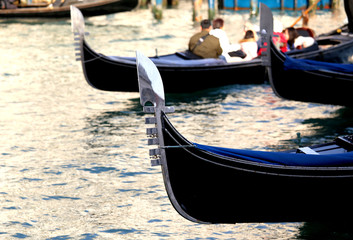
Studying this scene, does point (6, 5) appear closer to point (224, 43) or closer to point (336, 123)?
point (224, 43)

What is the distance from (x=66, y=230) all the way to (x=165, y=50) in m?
9.06

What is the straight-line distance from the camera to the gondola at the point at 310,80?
293 inches

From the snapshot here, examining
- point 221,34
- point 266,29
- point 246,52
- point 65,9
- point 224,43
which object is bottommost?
point 65,9

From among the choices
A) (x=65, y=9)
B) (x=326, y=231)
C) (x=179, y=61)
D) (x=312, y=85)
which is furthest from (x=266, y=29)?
(x=65, y=9)

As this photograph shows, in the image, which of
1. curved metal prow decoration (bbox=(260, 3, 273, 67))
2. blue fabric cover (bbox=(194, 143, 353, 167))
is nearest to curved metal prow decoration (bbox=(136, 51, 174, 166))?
blue fabric cover (bbox=(194, 143, 353, 167))

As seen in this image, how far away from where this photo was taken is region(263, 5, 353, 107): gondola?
7445 mm

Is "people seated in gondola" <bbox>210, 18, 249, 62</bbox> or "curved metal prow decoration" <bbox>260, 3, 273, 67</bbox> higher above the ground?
"curved metal prow decoration" <bbox>260, 3, 273, 67</bbox>

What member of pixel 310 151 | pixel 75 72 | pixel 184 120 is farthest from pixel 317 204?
pixel 75 72

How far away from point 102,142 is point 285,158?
11.1 ft

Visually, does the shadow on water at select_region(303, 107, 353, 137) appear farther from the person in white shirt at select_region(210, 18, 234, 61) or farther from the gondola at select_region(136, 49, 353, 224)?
the gondola at select_region(136, 49, 353, 224)

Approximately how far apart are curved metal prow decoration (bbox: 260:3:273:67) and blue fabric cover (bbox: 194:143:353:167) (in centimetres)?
251

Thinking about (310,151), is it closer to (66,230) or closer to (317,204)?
(317,204)

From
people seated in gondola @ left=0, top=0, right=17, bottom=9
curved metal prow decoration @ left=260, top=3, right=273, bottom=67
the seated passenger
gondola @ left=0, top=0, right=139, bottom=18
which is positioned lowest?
gondola @ left=0, top=0, right=139, bottom=18

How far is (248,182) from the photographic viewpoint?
429 cm
